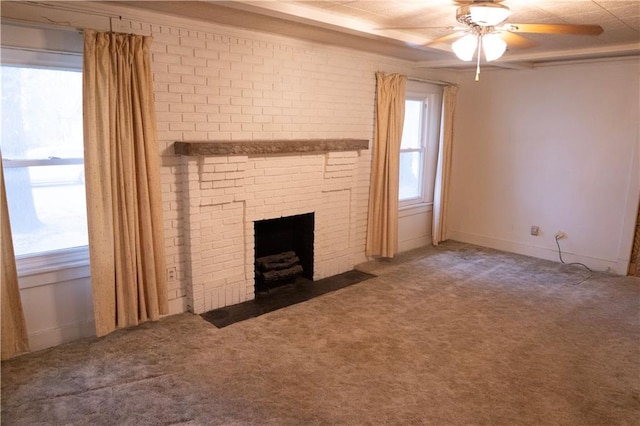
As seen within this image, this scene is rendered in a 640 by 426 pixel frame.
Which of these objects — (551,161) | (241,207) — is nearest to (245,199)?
(241,207)

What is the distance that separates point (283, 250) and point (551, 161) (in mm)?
3368

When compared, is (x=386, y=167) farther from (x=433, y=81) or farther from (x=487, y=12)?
(x=487, y=12)

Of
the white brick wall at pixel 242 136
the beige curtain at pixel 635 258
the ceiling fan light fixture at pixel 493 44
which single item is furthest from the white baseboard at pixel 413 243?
the ceiling fan light fixture at pixel 493 44

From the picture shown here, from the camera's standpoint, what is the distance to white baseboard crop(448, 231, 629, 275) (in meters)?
4.82

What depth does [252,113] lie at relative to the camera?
12.4 ft

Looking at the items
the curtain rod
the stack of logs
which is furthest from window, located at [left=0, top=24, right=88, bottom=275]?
the curtain rod

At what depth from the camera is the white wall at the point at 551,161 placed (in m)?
4.66

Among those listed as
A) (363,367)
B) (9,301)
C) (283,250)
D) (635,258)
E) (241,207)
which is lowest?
(363,367)

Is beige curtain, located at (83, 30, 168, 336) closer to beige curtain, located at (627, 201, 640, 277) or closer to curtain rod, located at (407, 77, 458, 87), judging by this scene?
curtain rod, located at (407, 77, 458, 87)

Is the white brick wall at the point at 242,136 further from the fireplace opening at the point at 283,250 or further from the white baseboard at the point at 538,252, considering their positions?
the white baseboard at the point at 538,252

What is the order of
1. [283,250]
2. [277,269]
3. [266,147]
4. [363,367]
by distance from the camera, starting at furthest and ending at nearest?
1. [283,250]
2. [277,269]
3. [266,147]
4. [363,367]

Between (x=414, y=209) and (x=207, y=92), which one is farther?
(x=414, y=209)

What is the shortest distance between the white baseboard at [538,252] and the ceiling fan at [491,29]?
10.8 feet

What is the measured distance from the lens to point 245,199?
373 cm
